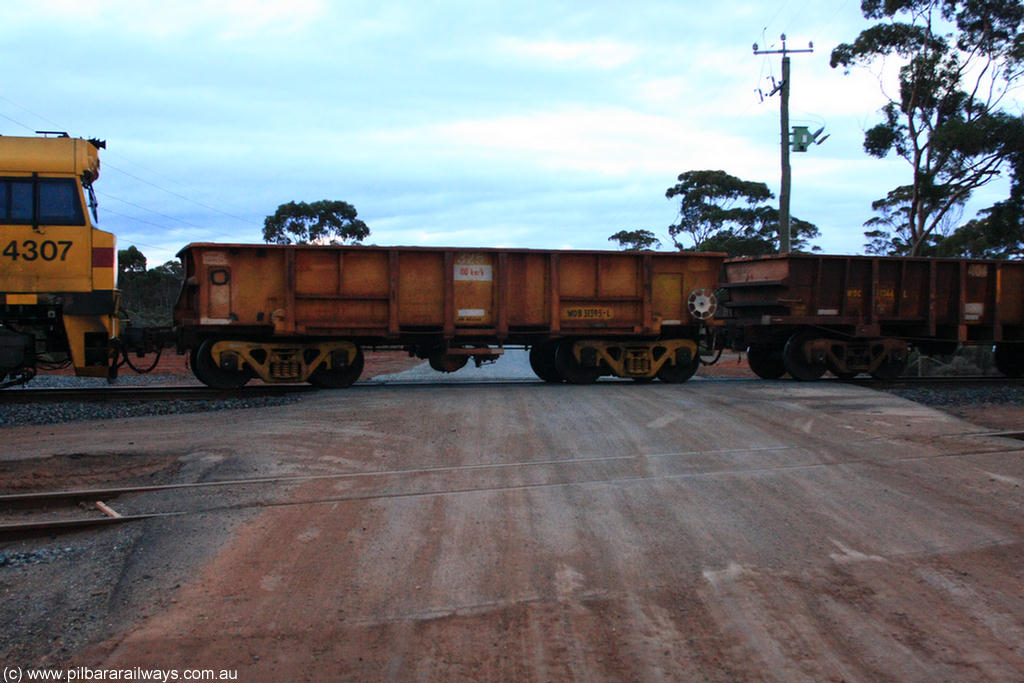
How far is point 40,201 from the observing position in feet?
37.6

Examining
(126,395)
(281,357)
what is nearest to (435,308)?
(281,357)

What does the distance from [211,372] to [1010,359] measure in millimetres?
17011

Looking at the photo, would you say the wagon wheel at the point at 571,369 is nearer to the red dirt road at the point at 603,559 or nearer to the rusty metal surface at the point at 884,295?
the rusty metal surface at the point at 884,295

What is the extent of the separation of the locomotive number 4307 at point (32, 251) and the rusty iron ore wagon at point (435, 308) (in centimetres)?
203

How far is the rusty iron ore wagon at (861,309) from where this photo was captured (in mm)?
15438

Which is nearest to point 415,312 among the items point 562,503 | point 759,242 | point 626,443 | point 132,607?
point 626,443

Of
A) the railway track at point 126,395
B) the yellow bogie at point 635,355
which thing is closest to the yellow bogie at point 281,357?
the railway track at point 126,395

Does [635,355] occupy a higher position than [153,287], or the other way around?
[153,287]

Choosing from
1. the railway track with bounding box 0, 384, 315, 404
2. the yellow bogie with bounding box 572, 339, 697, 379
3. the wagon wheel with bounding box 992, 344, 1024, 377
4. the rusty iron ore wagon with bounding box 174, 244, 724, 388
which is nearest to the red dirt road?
the railway track with bounding box 0, 384, 315, 404

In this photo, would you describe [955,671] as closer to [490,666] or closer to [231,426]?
[490,666]

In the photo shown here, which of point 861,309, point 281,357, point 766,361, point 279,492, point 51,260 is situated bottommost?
point 279,492

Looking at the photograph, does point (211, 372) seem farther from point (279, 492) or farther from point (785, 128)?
point (785, 128)

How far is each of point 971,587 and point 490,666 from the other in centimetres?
319

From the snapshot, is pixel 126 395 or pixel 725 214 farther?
pixel 725 214
